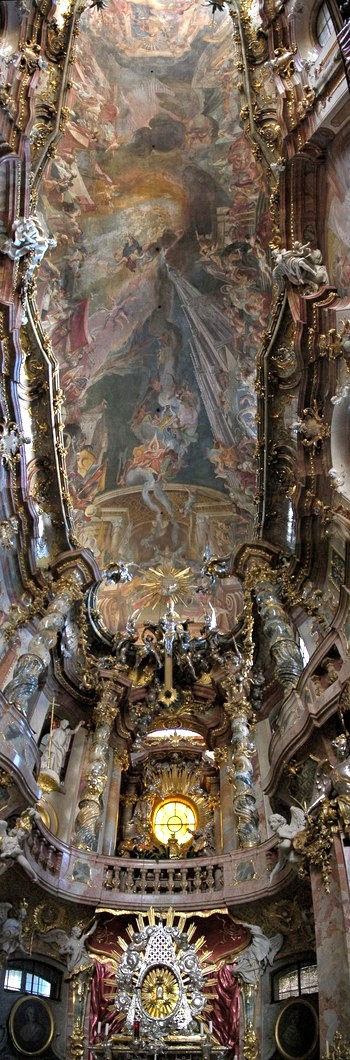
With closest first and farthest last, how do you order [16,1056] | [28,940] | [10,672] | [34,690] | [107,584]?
1. [16,1056]
2. [28,940]
3. [34,690]
4. [10,672]
5. [107,584]

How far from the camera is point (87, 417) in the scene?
23906mm

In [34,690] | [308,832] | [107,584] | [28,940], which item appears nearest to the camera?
[308,832]

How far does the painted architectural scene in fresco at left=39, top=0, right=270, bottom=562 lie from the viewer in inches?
829

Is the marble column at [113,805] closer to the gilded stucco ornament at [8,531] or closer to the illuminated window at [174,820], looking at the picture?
the illuminated window at [174,820]

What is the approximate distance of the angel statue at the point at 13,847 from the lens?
13.4 metres

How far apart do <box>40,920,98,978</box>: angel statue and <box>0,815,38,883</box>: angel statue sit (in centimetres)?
216

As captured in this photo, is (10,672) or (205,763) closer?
(10,672)

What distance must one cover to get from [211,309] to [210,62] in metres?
6.44

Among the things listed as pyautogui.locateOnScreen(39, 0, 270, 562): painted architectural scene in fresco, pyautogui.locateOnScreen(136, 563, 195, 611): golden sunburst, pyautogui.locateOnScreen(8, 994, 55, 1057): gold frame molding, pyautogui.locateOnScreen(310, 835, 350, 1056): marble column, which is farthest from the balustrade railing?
pyautogui.locateOnScreen(39, 0, 270, 562): painted architectural scene in fresco

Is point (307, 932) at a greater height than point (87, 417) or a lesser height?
lesser

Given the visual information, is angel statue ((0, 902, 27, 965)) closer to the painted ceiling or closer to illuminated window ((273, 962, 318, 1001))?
illuminated window ((273, 962, 318, 1001))

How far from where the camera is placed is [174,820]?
Result: 1948 centimetres

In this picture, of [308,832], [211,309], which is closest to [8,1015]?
[308,832]

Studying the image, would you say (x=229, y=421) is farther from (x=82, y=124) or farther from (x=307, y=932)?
(x=307, y=932)
